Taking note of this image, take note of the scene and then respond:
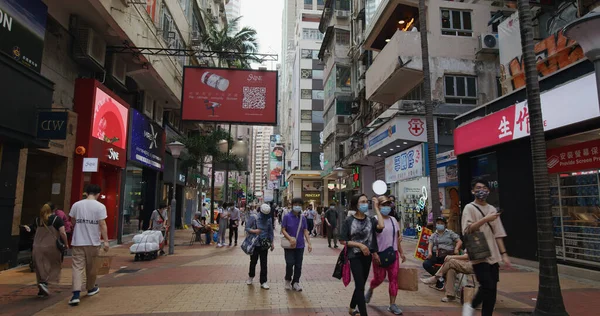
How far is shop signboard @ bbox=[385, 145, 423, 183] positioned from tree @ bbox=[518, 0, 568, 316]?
1107cm

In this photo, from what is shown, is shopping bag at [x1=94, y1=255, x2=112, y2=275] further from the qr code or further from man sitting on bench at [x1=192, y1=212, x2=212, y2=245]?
the qr code

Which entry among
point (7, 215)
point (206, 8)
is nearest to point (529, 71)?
point (7, 215)

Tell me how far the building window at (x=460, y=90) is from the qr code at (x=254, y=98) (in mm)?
8463

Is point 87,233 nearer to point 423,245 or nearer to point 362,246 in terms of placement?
point 362,246

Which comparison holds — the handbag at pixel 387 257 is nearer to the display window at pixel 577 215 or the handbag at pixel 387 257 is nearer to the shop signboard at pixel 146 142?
the display window at pixel 577 215

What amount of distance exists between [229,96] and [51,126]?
32.3 ft

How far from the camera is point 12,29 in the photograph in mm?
8430

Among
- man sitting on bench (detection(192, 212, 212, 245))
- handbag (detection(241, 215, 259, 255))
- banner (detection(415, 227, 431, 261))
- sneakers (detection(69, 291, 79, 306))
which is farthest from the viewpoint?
man sitting on bench (detection(192, 212, 212, 245))

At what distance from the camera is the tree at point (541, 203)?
17.1 feet

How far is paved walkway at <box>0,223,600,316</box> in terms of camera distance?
225 inches

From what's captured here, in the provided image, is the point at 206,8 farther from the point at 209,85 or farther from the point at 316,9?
the point at 316,9

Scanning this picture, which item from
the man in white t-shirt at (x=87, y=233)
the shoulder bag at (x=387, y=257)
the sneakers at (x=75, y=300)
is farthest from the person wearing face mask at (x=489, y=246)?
the sneakers at (x=75, y=300)

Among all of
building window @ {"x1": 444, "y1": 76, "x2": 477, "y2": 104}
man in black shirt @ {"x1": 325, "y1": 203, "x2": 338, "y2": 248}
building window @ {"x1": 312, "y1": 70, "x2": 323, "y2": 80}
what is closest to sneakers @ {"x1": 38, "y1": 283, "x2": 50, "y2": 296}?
man in black shirt @ {"x1": 325, "y1": 203, "x2": 338, "y2": 248}

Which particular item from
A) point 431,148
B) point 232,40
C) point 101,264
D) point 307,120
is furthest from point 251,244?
point 307,120
